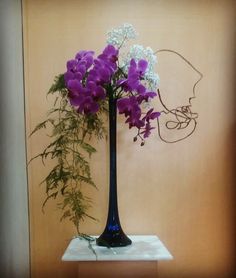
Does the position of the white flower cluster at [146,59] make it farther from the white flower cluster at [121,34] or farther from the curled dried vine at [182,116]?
the curled dried vine at [182,116]

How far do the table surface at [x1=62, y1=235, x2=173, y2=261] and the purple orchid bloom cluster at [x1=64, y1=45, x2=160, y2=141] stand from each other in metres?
Answer: 0.47

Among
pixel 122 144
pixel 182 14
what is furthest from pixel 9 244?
pixel 182 14

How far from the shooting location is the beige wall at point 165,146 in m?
→ 1.50

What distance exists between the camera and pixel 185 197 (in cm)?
152

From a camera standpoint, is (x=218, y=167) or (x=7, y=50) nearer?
(x=7, y=50)

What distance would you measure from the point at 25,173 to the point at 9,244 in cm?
31

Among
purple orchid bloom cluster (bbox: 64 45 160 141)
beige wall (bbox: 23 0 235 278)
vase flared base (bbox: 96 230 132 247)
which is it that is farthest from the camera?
beige wall (bbox: 23 0 235 278)

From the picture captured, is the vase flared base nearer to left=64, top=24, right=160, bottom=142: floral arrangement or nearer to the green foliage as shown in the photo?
the green foliage

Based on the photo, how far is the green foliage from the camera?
51.3 inches

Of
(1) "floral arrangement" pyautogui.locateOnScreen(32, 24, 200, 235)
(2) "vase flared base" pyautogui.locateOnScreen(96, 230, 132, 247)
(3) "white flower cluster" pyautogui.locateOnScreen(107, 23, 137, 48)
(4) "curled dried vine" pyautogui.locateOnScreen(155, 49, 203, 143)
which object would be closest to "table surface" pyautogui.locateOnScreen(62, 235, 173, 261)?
(2) "vase flared base" pyautogui.locateOnScreen(96, 230, 132, 247)

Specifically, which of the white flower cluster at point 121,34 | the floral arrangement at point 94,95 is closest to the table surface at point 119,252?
the floral arrangement at point 94,95

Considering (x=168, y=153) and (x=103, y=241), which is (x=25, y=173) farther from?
(x=168, y=153)

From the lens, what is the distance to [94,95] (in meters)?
1.17

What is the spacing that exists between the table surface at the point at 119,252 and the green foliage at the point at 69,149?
10 cm
